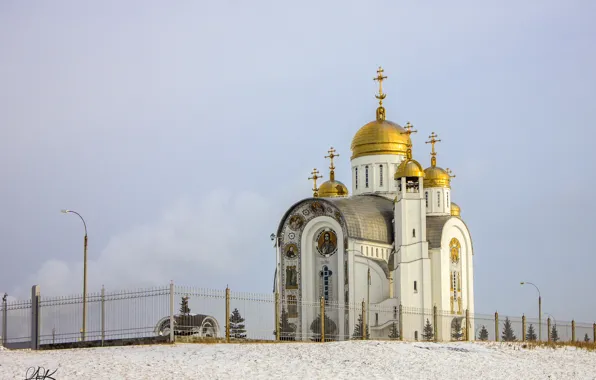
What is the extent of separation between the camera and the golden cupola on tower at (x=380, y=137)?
60.3m

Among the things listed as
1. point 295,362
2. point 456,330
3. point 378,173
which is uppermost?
point 378,173

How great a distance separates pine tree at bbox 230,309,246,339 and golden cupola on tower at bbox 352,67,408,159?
85.5ft

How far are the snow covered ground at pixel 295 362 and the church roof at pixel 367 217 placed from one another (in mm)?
22795

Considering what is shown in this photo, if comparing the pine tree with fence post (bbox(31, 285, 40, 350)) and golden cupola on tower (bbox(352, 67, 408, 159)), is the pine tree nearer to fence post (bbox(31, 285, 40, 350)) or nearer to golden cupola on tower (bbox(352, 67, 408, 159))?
fence post (bbox(31, 285, 40, 350))

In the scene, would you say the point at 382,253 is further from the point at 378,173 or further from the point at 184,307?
the point at 184,307

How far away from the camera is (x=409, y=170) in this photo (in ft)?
180

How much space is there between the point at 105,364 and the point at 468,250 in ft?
126

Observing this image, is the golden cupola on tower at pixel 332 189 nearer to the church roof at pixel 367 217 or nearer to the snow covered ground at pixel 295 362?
the church roof at pixel 367 217

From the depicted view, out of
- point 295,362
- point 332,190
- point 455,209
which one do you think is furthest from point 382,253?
point 295,362

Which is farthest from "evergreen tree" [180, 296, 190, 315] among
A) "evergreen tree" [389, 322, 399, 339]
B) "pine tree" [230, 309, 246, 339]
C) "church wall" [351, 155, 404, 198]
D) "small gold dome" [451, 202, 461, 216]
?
"small gold dome" [451, 202, 461, 216]

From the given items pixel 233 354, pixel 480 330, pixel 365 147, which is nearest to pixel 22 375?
pixel 233 354

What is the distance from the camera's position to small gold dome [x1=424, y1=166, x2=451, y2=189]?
2368 inches

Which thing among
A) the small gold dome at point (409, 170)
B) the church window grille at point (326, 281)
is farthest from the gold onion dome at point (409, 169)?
the church window grille at point (326, 281)
